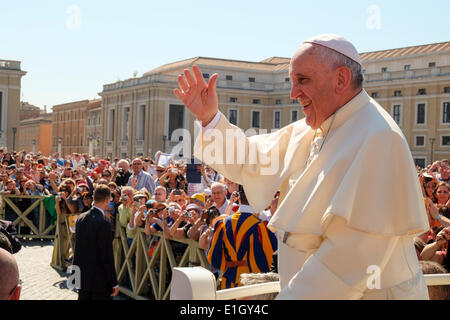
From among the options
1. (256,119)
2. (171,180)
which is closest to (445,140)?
(256,119)

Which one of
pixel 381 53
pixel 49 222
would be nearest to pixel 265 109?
pixel 381 53

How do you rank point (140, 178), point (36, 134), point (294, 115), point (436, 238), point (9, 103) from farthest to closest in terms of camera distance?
point (36, 134) → point (294, 115) → point (9, 103) → point (140, 178) → point (436, 238)

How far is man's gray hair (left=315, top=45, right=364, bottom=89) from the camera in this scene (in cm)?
253

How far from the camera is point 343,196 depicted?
2.27 metres

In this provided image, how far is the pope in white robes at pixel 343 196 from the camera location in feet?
7.30

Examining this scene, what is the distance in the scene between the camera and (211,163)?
9.45 feet

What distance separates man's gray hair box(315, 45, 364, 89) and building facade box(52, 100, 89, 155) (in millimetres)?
94543

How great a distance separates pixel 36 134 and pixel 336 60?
107725 mm

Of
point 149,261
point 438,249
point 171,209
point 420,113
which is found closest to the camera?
point 438,249

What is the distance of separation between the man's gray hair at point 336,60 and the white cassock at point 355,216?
0.09m

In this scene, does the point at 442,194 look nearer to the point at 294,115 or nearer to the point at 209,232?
the point at 209,232

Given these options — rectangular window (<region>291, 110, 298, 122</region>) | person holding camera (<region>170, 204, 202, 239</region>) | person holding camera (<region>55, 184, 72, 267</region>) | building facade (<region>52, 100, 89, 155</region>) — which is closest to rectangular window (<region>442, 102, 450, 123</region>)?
rectangular window (<region>291, 110, 298, 122</region>)

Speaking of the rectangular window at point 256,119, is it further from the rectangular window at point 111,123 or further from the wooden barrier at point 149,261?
the wooden barrier at point 149,261
